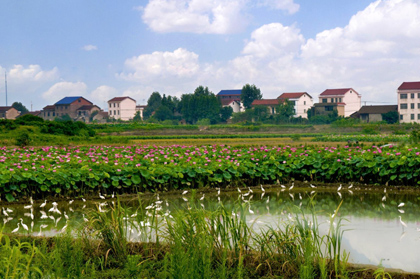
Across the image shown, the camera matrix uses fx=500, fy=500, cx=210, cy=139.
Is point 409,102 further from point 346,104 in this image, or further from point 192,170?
point 192,170

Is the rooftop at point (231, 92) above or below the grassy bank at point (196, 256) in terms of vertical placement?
above

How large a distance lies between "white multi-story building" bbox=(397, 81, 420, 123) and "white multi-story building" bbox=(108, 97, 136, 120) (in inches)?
1655

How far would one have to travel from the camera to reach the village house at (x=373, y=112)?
204 ft

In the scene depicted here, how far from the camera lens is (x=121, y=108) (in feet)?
271

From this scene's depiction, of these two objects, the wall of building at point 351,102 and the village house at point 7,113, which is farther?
the village house at point 7,113

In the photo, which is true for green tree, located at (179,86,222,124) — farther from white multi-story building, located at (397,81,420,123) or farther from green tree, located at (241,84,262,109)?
white multi-story building, located at (397,81,420,123)

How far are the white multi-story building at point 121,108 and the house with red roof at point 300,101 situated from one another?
2574cm

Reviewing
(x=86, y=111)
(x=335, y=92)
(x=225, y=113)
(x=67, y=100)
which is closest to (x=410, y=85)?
(x=335, y=92)

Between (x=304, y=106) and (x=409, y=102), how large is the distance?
15670 millimetres

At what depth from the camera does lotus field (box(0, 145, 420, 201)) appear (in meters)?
11.0

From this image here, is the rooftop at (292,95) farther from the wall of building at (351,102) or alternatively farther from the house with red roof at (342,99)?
the wall of building at (351,102)

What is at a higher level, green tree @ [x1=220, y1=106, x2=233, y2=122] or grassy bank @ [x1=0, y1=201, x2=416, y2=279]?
green tree @ [x1=220, y1=106, x2=233, y2=122]

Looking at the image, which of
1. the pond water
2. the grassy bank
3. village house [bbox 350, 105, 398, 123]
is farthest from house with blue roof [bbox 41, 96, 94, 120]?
the grassy bank

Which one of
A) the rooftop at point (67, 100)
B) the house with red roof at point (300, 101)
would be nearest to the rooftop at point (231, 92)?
the house with red roof at point (300, 101)
